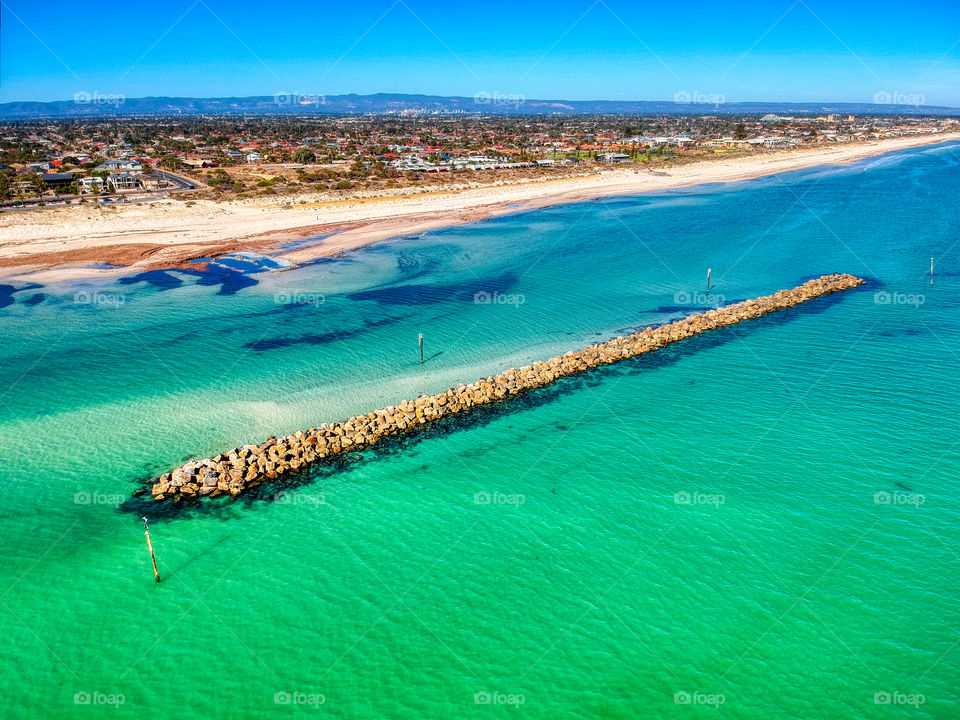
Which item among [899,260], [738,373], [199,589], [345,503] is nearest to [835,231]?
[899,260]

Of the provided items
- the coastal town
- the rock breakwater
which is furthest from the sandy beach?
the rock breakwater

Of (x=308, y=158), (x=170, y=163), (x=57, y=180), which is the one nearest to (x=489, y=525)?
(x=57, y=180)

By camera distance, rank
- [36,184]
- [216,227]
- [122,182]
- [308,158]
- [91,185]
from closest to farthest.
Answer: [216,227]
[36,184]
[91,185]
[122,182]
[308,158]

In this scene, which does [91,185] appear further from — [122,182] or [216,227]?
[216,227]

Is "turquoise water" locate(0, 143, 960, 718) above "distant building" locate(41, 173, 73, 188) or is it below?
below

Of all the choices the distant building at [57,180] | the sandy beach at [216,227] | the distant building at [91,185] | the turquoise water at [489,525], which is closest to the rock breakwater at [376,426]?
the turquoise water at [489,525]

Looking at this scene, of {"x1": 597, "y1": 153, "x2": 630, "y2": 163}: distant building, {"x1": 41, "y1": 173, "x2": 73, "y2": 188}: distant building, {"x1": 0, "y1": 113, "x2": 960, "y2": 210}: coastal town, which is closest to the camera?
{"x1": 41, "y1": 173, "x2": 73, "y2": 188}: distant building

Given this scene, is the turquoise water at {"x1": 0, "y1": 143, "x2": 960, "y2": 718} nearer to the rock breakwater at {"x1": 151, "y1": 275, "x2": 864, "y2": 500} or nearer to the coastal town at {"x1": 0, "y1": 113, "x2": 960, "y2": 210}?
the rock breakwater at {"x1": 151, "y1": 275, "x2": 864, "y2": 500}
